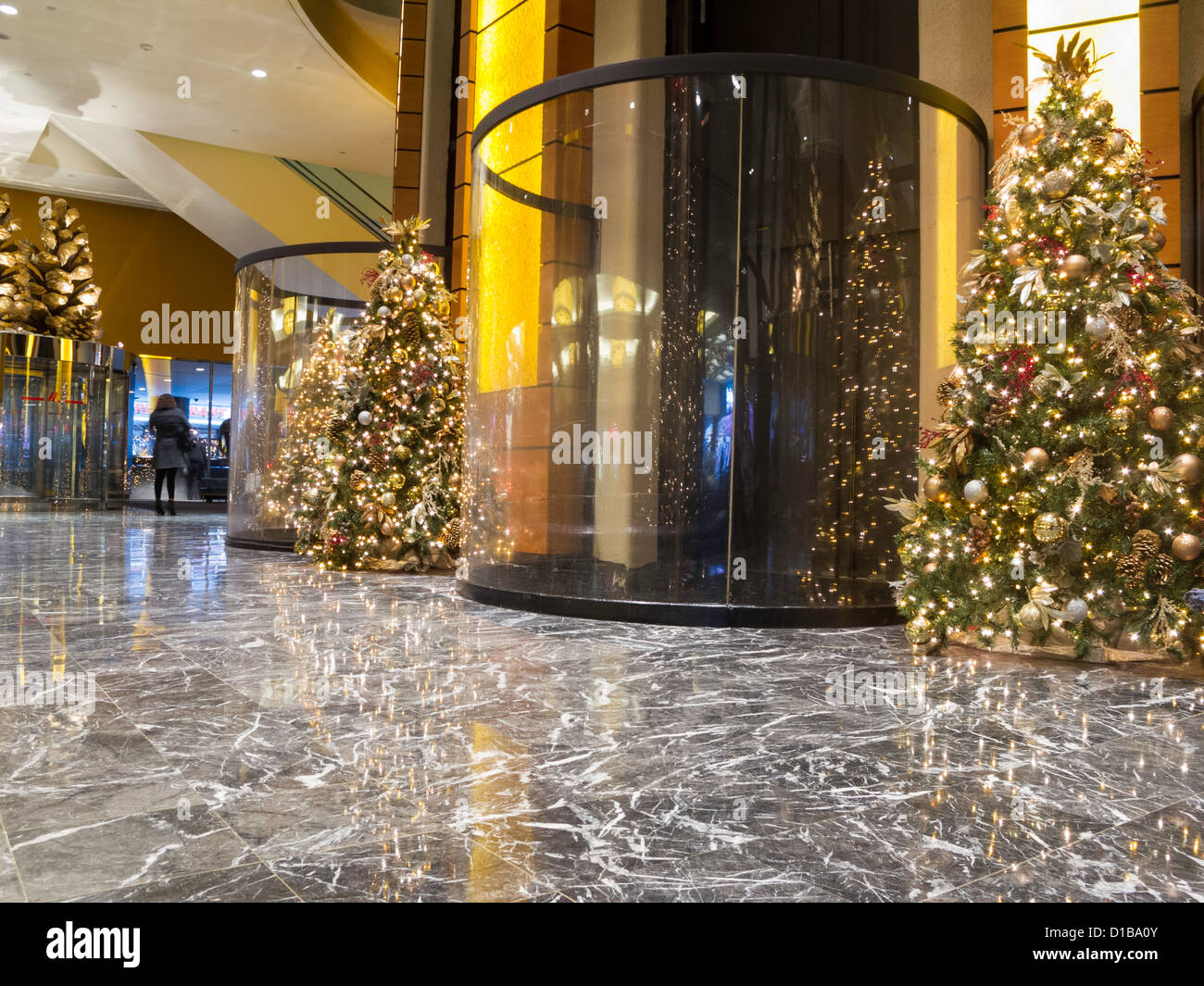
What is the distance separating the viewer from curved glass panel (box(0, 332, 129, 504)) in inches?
601

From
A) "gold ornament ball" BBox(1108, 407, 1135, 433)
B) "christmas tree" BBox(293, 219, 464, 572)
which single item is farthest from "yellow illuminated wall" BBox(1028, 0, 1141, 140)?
"christmas tree" BBox(293, 219, 464, 572)

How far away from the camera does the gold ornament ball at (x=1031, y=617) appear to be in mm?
3711

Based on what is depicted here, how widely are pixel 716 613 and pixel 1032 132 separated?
103 inches

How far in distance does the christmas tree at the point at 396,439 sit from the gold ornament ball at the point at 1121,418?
4.61 meters

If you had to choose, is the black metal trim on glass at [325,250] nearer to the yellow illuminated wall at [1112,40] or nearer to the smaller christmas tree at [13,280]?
the yellow illuminated wall at [1112,40]

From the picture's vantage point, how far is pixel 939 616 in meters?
3.94

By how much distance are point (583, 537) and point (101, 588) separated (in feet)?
9.57

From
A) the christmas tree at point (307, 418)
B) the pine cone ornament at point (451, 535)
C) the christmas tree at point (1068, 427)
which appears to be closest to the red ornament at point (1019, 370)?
the christmas tree at point (1068, 427)

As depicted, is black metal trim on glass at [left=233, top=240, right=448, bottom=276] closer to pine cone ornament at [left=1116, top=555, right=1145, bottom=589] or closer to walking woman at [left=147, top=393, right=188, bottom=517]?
pine cone ornament at [left=1116, top=555, right=1145, bottom=589]

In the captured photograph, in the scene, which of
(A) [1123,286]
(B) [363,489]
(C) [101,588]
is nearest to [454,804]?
(A) [1123,286]

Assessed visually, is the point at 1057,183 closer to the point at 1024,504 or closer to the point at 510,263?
the point at 1024,504

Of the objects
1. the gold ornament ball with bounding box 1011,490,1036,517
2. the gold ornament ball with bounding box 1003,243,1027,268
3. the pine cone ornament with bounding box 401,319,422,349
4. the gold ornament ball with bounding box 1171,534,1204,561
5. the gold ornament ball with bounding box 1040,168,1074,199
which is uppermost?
the gold ornament ball with bounding box 1040,168,1074,199

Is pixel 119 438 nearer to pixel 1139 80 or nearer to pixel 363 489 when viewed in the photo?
pixel 363 489
